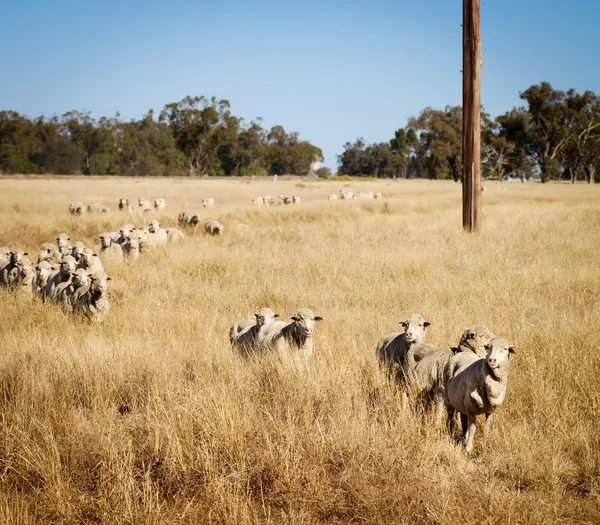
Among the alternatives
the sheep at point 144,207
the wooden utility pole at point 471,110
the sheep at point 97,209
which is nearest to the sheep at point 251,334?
the wooden utility pole at point 471,110

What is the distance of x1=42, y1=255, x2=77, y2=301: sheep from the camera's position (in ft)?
35.0

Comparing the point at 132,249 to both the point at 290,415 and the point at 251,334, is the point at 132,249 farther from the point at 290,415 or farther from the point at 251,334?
the point at 290,415

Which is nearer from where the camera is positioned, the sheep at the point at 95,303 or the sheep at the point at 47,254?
the sheep at the point at 95,303

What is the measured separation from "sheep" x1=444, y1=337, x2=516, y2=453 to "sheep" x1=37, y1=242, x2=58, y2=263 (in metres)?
11.4

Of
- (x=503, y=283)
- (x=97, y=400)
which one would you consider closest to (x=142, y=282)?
(x=97, y=400)

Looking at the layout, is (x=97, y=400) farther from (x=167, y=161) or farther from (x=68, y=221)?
(x=167, y=161)

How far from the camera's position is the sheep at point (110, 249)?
47.8 ft

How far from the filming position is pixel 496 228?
17.5 metres

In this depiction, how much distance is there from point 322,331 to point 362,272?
4.08 m

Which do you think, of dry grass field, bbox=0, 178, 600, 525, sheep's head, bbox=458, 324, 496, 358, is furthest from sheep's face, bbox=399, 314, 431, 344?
dry grass field, bbox=0, 178, 600, 525

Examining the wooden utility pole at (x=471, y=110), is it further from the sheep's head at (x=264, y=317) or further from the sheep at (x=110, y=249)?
the sheep's head at (x=264, y=317)

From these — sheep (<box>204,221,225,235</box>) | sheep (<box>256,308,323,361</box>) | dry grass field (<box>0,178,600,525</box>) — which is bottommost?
dry grass field (<box>0,178,600,525</box>)

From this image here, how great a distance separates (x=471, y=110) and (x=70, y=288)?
12561 mm

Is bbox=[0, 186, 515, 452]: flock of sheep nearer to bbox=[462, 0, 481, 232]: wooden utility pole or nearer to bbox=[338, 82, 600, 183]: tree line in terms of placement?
bbox=[462, 0, 481, 232]: wooden utility pole
